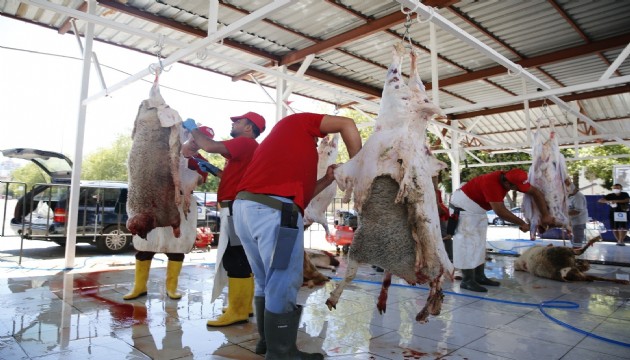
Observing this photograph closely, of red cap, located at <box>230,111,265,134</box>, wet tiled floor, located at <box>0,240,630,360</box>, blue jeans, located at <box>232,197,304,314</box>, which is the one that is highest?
red cap, located at <box>230,111,265,134</box>

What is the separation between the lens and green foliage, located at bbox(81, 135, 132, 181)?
4022 centimetres

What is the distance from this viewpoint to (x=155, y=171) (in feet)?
12.7

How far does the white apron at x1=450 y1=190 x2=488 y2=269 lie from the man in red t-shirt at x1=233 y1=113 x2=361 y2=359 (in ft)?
11.9

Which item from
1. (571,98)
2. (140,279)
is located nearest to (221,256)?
(140,279)

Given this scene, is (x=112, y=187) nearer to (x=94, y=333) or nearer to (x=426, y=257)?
(x=94, y=333)

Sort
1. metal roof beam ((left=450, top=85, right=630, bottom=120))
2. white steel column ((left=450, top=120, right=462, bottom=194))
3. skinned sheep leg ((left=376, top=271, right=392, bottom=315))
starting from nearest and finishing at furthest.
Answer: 1. skinned sheep leg ((left=376, top=271, right=392, bottom=315))
2. metal roof beam ((left=450, top=85, right=630, bottom=120))
3. white steel column ((left=450, top=120, right=462, bottom=194))

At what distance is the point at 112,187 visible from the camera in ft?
30.3

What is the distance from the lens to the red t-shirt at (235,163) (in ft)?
11.3

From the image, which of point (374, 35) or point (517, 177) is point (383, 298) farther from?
point (374, 35)

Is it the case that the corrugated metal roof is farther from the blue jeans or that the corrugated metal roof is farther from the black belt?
the blue jeans

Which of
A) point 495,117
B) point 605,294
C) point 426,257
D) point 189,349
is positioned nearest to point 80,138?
point 189,349

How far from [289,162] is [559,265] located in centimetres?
607

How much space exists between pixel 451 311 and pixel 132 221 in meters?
3.50

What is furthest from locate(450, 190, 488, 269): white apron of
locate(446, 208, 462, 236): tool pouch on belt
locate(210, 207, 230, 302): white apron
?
locate(210, 207, 230, 302): white apron
